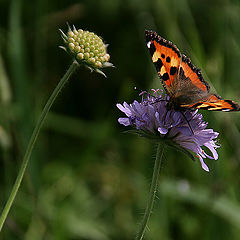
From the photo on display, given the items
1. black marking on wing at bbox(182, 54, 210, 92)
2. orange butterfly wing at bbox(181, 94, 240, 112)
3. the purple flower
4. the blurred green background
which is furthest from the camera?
the blurred green background

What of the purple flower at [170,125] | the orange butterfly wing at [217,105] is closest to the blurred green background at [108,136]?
the purple flower at [170,125]

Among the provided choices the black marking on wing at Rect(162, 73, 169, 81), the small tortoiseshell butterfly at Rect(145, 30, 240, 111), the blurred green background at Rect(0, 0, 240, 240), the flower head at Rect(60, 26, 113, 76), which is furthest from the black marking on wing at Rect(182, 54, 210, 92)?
the blurred green background at Rect(0, 0, 240, 240)

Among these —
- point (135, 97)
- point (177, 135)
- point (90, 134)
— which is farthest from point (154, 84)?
point (177, 135)

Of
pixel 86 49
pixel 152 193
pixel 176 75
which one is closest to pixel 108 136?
pixel 176 75

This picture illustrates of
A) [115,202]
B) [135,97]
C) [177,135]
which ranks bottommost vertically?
[115,202]

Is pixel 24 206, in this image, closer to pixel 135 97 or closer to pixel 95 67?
pixel 135 97

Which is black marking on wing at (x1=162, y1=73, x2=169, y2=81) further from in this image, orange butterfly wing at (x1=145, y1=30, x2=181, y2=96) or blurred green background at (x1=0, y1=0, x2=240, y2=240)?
blurred green background at (x1=0, y1=0, x2=240, y2=240)
